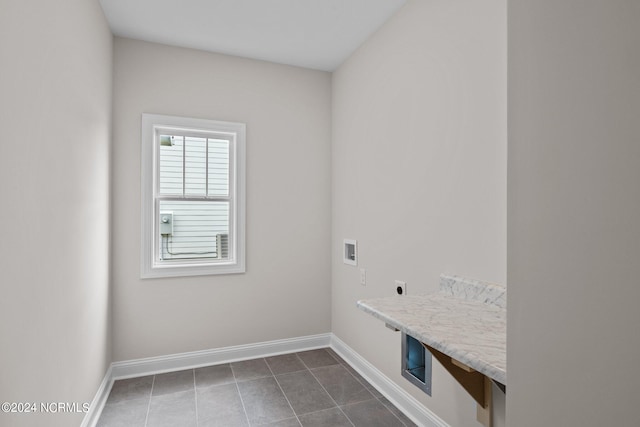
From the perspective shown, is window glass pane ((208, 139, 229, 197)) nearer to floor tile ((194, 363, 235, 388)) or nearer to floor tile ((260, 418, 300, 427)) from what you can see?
floor tile ((194, 363, 235, 388))

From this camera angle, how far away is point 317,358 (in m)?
3.16

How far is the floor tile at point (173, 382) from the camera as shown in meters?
2.60

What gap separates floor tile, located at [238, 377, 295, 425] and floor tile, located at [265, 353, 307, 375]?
162 mm

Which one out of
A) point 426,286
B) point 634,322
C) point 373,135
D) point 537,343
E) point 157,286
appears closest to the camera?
point 634,322

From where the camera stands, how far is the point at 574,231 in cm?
56

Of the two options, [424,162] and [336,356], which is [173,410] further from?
[424,162]

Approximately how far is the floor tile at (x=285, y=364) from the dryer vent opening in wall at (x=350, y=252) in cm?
95

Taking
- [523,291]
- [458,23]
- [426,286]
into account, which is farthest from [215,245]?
[523,291]

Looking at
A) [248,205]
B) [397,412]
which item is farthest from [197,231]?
[397,412]

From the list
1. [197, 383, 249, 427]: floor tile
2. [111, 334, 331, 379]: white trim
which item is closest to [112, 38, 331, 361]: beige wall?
[111, 334, 331, 379]: white trim

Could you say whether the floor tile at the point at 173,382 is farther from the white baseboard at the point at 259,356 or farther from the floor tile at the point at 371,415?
the floor tile at the point at 371,415

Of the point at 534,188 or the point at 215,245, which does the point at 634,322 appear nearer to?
the point at 534,188

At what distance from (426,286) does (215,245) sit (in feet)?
6.22

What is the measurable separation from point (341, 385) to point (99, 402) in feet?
5.31
